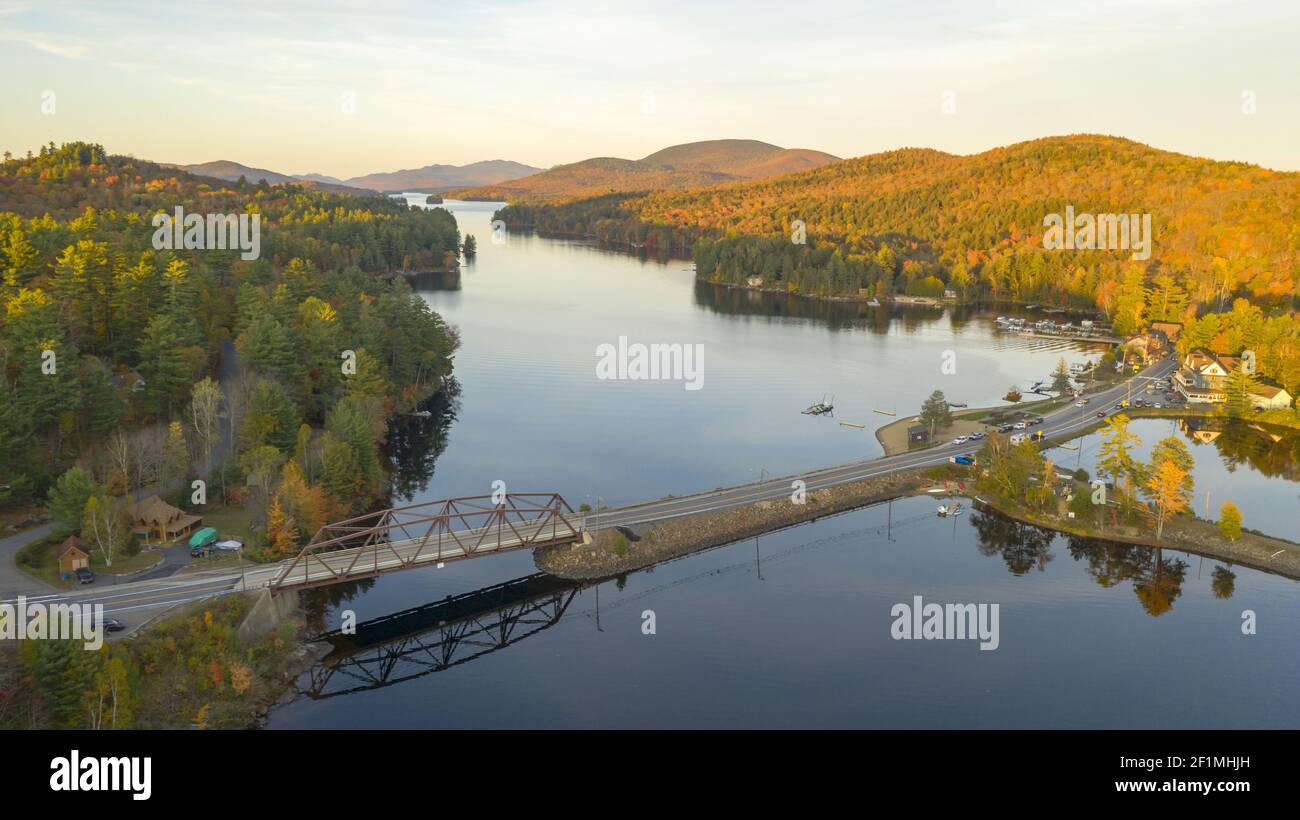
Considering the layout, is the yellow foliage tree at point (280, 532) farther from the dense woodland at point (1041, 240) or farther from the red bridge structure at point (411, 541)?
the dense woodland at point (1041, 240)

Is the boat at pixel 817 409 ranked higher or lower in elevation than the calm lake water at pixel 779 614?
higher

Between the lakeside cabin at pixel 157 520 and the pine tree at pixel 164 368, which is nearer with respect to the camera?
the lakeside cabin at pixel 157 520

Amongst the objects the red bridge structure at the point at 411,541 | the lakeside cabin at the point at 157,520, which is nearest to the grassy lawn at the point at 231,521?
the lakeside cabin at the point at 157,520

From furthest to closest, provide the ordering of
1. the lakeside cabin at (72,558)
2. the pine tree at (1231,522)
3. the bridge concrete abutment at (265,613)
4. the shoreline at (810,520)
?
the pine tree at (1231,522) < the shoreline at (810,520) < the lakeside cabin at (72,558) < the bridge concrete abutment at (265,613)

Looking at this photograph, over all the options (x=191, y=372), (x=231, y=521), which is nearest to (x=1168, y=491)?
(x=231, y=521)

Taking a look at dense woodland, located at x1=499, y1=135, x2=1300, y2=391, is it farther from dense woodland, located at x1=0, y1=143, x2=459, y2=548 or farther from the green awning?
the green awning

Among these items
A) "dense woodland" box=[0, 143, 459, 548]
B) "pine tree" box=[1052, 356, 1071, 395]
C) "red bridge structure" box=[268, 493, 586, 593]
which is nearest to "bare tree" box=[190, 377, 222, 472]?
"dense woodland" box=[0, 143, 459, 548]
